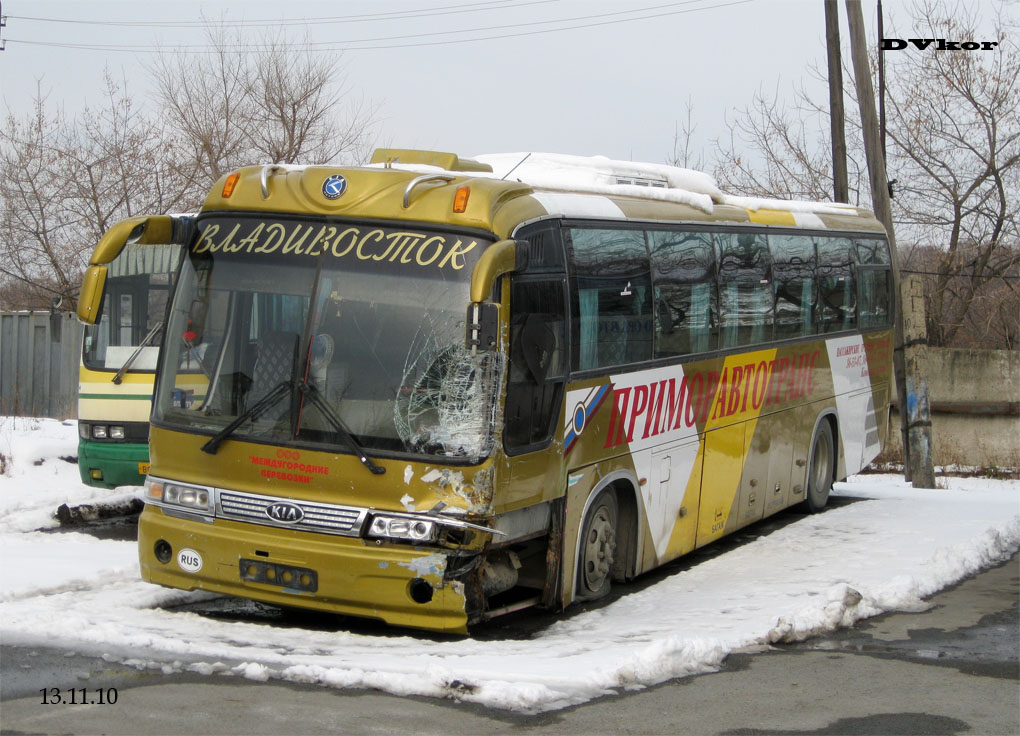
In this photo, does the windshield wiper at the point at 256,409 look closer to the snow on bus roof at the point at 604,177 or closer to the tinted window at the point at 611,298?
the tinted window at the point at 611,298

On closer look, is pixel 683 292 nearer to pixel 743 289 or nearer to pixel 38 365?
pixel 743 289

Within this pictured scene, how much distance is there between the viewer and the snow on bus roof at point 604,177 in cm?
935

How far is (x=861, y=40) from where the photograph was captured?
18.7 metres

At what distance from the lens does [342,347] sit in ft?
24.3

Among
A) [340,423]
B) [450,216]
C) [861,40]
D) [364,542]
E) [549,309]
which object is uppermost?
[861,40]

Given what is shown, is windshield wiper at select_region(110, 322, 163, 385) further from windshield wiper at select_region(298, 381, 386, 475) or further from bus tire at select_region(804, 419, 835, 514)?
bus tire at select_region(804, 419, 835, 514)

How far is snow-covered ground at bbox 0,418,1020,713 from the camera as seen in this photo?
6.46 meters

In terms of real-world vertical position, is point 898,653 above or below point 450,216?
below

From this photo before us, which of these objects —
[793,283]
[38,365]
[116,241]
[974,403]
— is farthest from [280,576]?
[974,403]

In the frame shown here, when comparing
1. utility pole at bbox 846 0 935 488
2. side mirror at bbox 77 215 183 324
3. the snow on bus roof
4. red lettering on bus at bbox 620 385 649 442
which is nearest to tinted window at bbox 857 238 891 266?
utility pole at bbox 846 0 935 488

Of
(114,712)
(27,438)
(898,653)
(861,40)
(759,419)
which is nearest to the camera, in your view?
(114,712)

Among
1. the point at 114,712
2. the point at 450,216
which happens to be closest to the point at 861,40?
the point at 450,216

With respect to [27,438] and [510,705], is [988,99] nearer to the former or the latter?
[27,438]

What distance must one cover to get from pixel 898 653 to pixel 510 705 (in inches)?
116
